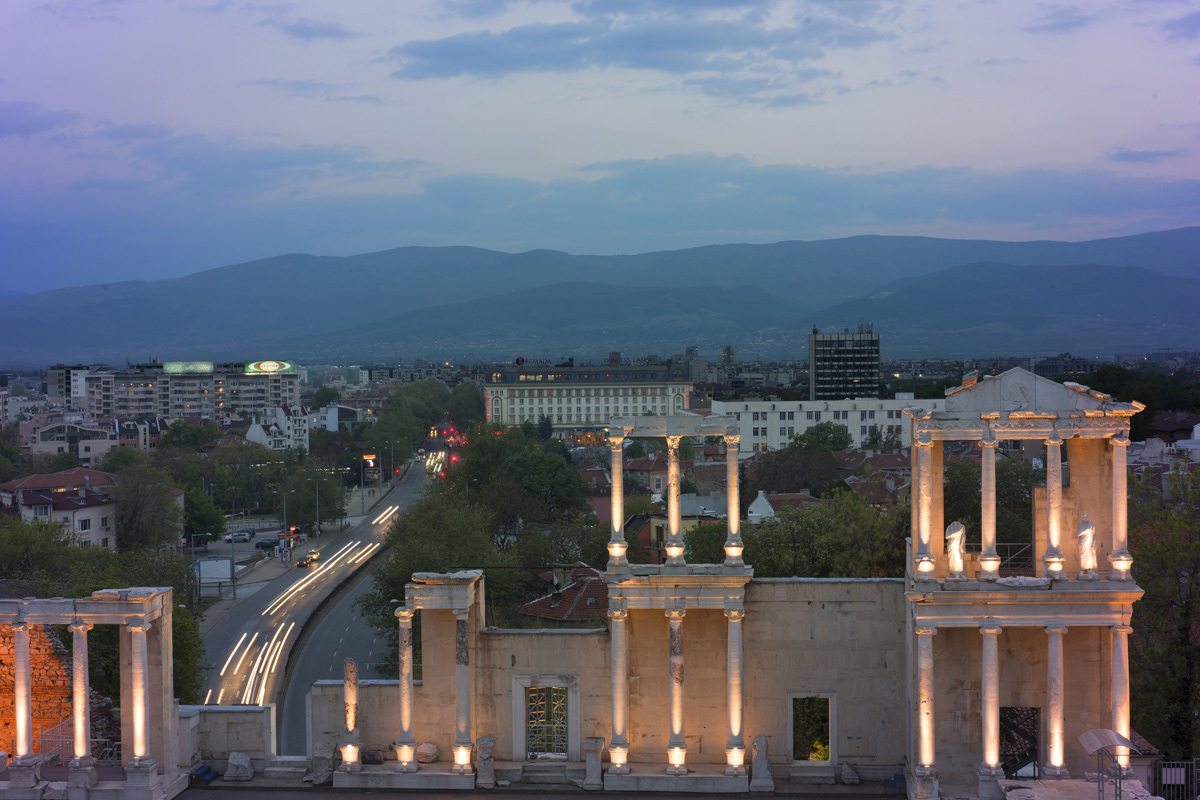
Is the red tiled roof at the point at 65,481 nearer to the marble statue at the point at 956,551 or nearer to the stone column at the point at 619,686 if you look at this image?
the stone column at the point at 619,686

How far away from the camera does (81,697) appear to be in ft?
84.7

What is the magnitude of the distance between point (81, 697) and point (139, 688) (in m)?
1.51

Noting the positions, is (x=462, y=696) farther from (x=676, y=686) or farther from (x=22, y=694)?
(x=22, y=694)

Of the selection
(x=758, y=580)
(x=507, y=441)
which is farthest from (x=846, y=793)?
(x=507, y=441)

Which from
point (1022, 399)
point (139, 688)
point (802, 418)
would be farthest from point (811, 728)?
point (802, 418)

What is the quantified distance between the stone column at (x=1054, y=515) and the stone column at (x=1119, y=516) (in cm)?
113

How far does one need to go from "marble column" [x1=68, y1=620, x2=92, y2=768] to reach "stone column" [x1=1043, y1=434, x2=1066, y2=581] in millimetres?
22041

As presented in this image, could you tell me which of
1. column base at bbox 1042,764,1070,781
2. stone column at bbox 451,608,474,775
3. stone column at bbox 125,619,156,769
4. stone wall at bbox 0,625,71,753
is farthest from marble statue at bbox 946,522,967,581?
stone wall at bbox 0,625,71,753

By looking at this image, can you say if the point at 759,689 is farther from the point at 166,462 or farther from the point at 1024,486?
the point at 166,462

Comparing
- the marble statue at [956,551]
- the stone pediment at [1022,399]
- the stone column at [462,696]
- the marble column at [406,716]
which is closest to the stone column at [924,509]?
the marble statue at [956,551]

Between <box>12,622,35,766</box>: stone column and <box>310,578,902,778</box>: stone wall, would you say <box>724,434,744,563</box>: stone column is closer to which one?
<box>310,578,902,778</box>: stone wall

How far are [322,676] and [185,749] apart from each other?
2769 cm

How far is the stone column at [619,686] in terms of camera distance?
86.2 ft

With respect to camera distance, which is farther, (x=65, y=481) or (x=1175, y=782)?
(x=65, y=481)
